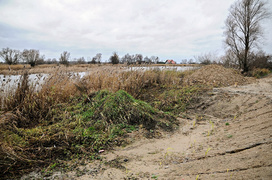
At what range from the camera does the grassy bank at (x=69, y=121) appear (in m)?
2.58

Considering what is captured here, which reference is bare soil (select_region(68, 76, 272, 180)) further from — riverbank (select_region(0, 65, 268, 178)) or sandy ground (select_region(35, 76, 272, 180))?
riverbank (select_region(0, 65, 268, 178))

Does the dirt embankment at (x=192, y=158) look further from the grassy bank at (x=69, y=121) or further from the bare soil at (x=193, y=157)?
the grassy bank at (x=69, y=121)

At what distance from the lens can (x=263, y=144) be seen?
220 cm

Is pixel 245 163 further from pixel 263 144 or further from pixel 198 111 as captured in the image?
pixel 198 111

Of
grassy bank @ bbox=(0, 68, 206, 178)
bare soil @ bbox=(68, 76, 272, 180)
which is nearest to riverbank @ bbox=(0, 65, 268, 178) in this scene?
grassy bank @ bbox=(0, 68, 206, 178)

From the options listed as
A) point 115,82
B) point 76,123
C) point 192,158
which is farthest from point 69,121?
point 192,158

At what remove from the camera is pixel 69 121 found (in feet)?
12.7

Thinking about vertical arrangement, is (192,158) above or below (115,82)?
below

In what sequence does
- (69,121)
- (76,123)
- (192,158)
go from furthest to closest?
(69,121), (76,123), (192,158)

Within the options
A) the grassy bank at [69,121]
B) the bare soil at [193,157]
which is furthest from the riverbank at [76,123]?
the bare soil at [193,157]

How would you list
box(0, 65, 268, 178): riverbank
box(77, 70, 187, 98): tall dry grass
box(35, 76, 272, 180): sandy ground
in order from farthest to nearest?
box(77, 70, 187, 98): tall dry grass → box(0, 65, 268, 178): riverbank → box(35, 76, 272, 180): sandy ground

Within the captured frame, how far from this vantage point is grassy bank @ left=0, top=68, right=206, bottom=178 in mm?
2576

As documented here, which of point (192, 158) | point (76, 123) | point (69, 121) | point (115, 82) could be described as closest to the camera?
point (192, 158)

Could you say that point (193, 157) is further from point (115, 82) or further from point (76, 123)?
point (115, 82)
